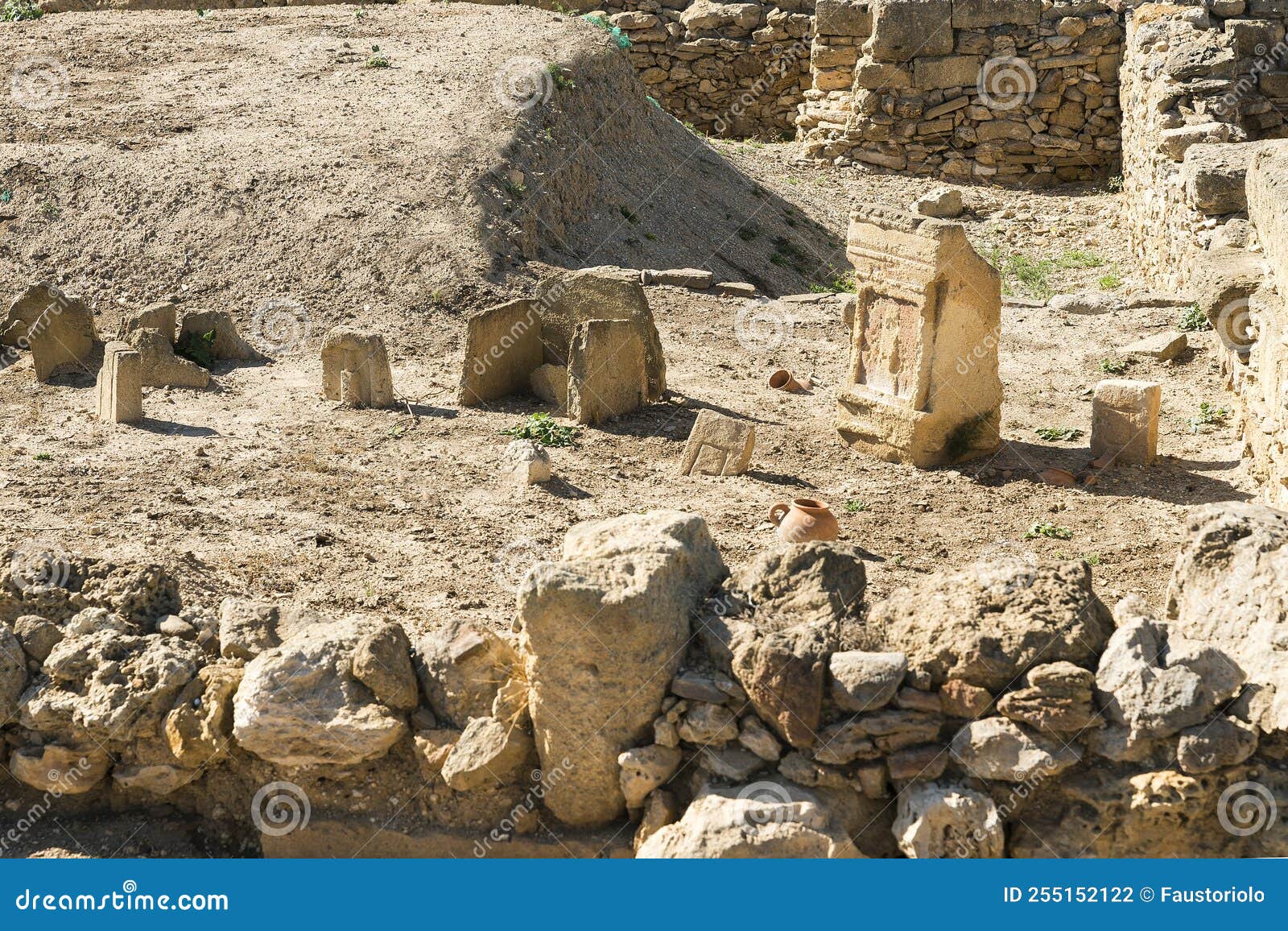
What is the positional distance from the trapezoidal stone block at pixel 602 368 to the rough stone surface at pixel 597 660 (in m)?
Result: 4.44

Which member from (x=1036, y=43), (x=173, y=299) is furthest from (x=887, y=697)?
(x=1036, y=43)

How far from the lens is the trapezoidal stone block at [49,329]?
10.5 meters

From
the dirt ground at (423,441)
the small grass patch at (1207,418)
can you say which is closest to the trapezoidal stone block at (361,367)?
the dirt ground at (423,441)

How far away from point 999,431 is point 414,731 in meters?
5.17

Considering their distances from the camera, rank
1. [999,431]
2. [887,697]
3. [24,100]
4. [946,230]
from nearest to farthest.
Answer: [887,697], [946,230], [999,431], [24,100]

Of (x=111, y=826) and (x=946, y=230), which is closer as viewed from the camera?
(x=111, y=826)

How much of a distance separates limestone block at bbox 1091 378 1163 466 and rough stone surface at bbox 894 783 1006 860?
4.47 meters

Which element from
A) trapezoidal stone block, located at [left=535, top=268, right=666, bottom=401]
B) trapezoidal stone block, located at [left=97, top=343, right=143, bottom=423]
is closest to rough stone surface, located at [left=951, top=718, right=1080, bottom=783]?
trapezoidal stone block, located at [left=535, top=268, right=666, bottom=401]

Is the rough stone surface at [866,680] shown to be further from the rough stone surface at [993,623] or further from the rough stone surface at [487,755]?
the rough stone surface at [487,755]

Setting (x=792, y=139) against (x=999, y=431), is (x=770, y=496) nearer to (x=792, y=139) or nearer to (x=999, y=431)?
(x=999, y=431)

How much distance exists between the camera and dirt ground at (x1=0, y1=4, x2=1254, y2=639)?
744 centimetres

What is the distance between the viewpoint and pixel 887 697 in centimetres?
482

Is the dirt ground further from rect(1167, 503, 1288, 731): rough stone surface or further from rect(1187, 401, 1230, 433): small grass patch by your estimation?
rect(1167, 503, 1288, 731): rough stone surface

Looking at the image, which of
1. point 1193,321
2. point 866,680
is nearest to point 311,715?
point 866,680
